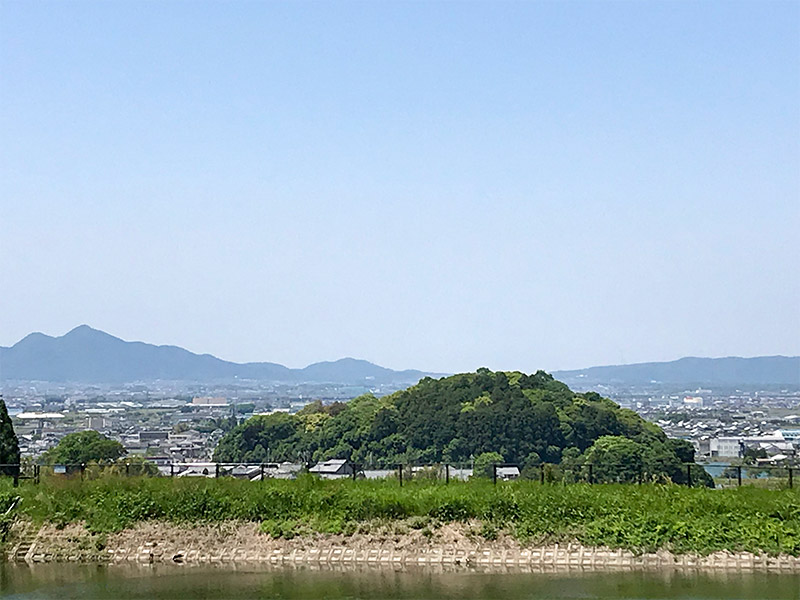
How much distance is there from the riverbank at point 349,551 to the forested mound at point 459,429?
2934 centimetres

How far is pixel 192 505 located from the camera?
57.7 ft

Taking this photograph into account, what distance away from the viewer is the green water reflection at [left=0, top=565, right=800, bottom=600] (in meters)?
14.2

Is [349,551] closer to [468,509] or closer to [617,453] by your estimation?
[468,509]

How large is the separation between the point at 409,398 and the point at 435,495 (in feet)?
128

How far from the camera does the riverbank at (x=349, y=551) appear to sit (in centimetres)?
1591

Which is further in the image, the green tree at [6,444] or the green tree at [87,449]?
the green tree at [87,449]

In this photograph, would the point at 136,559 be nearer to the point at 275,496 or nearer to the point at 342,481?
the point at 275,496

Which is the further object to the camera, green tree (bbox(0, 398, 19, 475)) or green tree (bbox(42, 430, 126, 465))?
green tree (bbox(42, 430, 126, 465))

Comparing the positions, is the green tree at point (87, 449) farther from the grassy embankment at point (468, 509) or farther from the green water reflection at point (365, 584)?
the green water reflection at point (365, 584)

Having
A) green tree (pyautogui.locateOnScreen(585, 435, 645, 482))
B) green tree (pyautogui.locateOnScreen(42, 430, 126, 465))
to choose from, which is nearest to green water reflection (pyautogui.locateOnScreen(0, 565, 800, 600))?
green tree (pyautogui.locateOnScreen(42, 430, 126, 465))

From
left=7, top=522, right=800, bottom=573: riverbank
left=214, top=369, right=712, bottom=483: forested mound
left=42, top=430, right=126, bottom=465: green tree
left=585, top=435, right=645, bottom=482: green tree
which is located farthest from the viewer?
left=214, top=369, right=712, bottom=483: forested mound

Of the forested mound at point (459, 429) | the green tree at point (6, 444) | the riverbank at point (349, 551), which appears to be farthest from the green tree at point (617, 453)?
the green tree at point (6, 444)

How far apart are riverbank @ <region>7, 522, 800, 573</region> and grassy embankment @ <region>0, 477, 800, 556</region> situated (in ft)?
0.54

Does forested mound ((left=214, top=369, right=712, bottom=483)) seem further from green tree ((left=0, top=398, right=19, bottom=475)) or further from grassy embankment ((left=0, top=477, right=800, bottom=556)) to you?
grassy embankment ((left=0, top=477, right=800, bottom=556))
